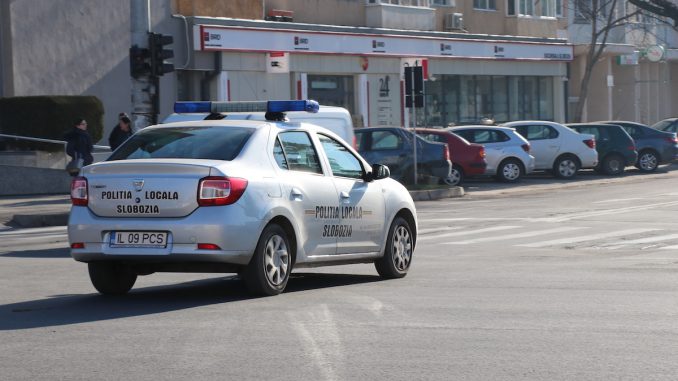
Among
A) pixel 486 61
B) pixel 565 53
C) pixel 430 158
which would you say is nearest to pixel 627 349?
pixel 430 158

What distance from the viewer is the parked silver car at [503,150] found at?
35250mm

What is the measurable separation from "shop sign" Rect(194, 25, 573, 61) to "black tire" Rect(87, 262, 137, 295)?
88.2 feet

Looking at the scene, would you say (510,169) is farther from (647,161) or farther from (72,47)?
(72,47)

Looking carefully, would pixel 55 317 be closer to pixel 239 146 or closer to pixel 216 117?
pixel 239 146

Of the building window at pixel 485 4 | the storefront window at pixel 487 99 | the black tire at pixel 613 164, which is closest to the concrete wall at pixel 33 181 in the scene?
the black tire at pixel 613 164

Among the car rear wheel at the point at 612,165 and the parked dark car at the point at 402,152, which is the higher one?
the parked dark car at the point at 402,152

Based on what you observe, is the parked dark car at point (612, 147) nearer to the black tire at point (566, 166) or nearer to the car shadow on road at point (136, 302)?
the black tire at point (566, 166)

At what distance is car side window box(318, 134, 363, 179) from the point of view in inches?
497

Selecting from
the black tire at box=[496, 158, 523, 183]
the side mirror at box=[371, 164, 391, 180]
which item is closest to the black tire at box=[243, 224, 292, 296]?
the side mirror at box=[371, 164, 391, 180]

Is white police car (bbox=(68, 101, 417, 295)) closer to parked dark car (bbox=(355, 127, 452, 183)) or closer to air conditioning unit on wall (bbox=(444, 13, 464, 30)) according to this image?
parked dark car (bbox=(355, 127, 452, 183))

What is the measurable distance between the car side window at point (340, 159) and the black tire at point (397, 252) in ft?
2.56

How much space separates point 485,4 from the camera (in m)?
53.2

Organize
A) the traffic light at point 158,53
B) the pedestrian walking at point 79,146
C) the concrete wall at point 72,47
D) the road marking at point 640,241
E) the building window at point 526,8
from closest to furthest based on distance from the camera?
the road marking at point 640,241, the traffic light at point 158,53, the pedestrian walking at point 79,146, the concrete wall at point 72,47, the building window at point 526,8

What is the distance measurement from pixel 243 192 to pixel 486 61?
42035mm
